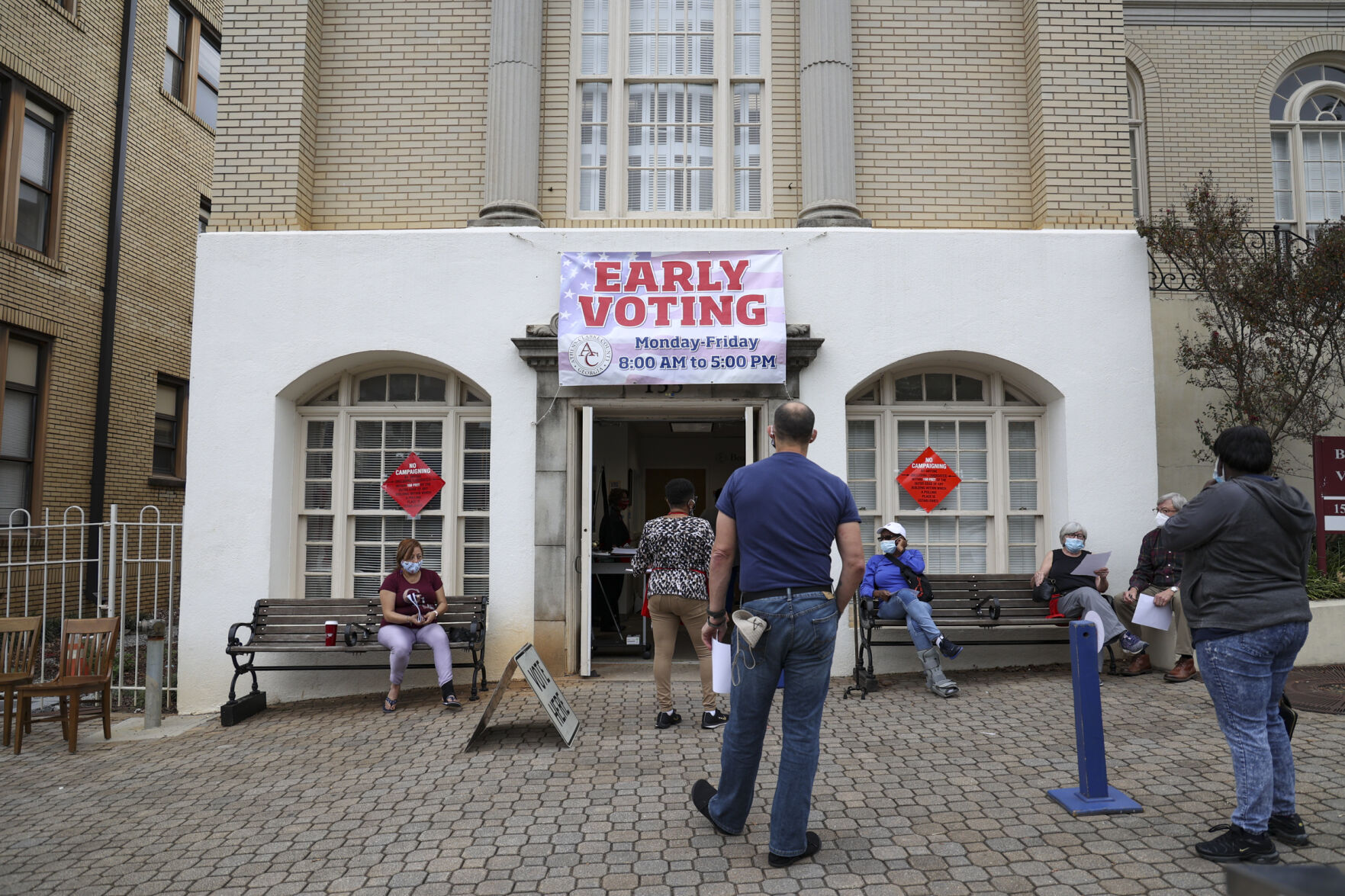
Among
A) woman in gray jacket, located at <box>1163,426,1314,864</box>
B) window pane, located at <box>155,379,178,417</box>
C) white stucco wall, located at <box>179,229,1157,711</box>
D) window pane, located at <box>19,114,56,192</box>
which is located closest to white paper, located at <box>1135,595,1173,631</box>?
white stucco wall, located at <box>179,229,1157,711</box>

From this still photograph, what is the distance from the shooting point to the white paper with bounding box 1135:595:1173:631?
308 inches

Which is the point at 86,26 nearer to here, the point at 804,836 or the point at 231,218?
the point at 231,218

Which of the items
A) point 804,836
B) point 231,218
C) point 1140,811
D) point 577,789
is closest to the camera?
point 804,836

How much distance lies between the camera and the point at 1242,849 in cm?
391

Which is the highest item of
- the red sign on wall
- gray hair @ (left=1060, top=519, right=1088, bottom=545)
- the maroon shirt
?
the red sign on wall

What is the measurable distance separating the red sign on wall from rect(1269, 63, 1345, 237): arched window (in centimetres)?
688

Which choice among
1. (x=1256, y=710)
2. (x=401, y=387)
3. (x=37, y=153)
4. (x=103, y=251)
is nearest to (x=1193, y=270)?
(x=1256, y=710)

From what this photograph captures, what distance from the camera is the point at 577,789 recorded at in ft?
17.2

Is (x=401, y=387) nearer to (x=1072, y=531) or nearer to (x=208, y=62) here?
(x=1072, y=531)

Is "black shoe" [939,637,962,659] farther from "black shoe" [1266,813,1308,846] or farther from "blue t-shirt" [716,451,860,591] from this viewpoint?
"blue t-shirt" [716,451,860,591]

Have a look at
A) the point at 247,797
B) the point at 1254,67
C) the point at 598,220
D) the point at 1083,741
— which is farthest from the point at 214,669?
the point at 1254,67

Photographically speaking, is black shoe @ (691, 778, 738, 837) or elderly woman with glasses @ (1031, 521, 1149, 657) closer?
black shoe @ (691, 778, 738, 837)

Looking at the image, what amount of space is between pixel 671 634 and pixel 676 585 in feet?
1.44

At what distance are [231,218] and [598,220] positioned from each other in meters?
3.66
